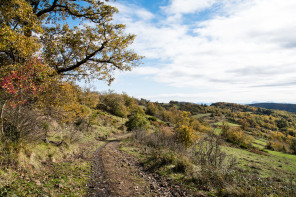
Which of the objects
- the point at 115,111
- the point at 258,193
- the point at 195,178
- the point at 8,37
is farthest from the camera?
the point at 115,111

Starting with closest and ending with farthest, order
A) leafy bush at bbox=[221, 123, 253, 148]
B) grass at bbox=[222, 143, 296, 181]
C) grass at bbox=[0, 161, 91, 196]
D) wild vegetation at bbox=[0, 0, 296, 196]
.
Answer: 1. grass at bbox=[0, 161, 91, 196]
2. wild vegetation at bbox=[0, 0, 296, 196]
3. grass at bbox=[222, 143, 296, 181]
4. leafy bush at bbox=[221, 123, 253, 148]

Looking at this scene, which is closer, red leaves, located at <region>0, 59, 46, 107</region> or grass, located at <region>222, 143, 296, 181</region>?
red leaves, located at <region>0, 59, 46, 107</region>

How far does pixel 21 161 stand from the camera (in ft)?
18.9

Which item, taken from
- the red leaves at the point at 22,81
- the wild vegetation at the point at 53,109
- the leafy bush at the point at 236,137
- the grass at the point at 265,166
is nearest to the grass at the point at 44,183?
the wild vegetation at the point at 53,109

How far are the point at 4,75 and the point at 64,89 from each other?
123 inches

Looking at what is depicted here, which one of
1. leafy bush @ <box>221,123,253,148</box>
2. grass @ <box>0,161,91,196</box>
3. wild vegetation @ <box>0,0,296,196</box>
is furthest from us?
leafy bush @ <box>221,123,253,148</box>

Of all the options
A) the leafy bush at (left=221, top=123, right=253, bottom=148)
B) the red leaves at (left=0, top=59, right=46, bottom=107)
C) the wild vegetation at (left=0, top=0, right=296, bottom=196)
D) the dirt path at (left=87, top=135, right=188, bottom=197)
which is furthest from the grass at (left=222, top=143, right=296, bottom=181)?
the leafy bush at (left=221, top=123, right=253, bottom=148)

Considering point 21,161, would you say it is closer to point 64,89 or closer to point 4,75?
point 4,75

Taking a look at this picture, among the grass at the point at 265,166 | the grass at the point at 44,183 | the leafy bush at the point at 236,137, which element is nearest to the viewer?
the grass at the point at 44,183

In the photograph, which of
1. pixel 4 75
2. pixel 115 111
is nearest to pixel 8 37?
pixel 4 75

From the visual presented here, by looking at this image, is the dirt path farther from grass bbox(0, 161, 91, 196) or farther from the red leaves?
the red leaves

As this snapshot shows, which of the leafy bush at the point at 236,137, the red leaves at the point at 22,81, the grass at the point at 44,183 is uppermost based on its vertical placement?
the red leaves at the point at 22,81

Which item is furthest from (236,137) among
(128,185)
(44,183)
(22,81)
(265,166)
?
(22,81)

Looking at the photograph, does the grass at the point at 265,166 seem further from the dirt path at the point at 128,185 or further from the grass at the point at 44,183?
the grass at the point at 44,183
